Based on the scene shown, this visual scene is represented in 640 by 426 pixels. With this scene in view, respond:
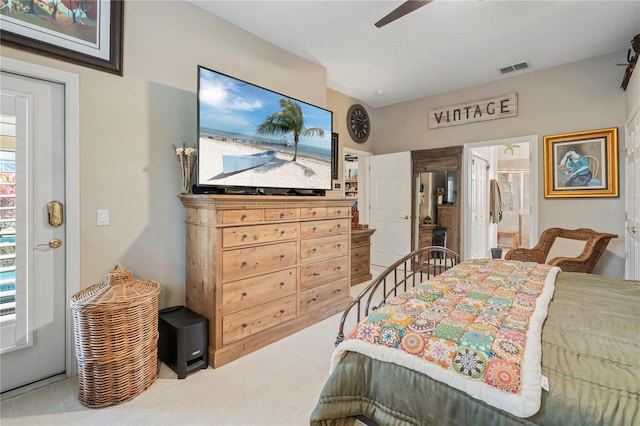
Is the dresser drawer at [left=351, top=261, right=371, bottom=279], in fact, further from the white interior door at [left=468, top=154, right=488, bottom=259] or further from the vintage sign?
the vintage sign

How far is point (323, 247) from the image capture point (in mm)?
3121

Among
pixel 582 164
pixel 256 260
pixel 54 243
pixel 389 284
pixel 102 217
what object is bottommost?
pixel 389 284

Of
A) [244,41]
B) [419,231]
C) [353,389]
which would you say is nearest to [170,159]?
[244,41]

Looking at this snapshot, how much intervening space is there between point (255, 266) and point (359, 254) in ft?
7.56

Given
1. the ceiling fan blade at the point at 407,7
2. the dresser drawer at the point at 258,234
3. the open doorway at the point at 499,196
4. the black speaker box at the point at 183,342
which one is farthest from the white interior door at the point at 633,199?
the black speaker box at the point at 183,342

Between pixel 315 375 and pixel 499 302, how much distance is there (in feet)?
4.31

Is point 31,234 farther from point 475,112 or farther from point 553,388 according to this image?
point 475,112

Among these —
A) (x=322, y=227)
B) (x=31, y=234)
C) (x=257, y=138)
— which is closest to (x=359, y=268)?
(x=322, y=227)

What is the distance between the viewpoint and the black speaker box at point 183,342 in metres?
2.10

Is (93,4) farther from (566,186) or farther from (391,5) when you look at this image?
(566,186)

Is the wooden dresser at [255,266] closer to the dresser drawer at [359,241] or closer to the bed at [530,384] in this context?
the dresser drawer at [359,241]

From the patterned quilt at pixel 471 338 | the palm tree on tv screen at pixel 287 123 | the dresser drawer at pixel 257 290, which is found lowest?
the dresser drawer at pixel 257 290

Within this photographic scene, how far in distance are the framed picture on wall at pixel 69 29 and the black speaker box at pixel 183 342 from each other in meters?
1.87

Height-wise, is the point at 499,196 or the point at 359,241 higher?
the point at 499,196
